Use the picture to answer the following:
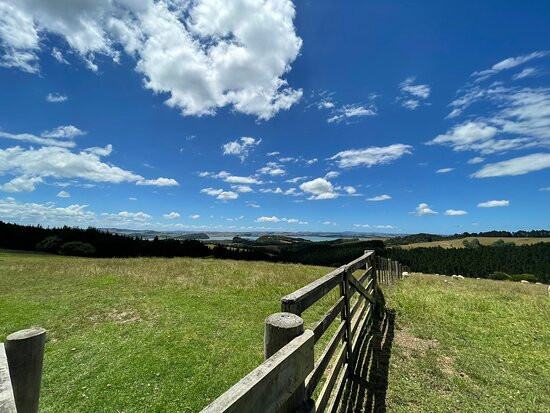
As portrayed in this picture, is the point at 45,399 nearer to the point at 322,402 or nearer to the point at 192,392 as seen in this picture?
the point at 192,392

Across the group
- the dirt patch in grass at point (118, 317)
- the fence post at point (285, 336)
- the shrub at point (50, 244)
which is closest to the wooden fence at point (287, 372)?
the fence post at point (285, 336)

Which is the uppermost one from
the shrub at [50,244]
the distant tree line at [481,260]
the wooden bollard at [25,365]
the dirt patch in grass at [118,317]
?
the shrub at [50,244]

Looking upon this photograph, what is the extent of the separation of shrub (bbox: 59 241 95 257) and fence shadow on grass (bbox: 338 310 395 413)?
5063cm

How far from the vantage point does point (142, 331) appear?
28.1ft

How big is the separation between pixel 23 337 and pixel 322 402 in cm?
355

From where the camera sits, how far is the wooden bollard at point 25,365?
2.15 meters

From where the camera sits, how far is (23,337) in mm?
2199

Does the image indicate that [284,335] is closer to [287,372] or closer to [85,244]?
[287,372]

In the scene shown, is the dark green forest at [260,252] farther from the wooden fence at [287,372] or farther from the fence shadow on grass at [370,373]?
the wooden fence at [287,372]

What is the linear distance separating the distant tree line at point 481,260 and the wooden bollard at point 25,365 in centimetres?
8982

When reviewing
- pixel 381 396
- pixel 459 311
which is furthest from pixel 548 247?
pixel 381 396

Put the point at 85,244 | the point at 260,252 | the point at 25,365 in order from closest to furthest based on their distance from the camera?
the point at 25,365
the point at 85,244
the point at 260,252

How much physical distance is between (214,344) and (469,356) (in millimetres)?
6171

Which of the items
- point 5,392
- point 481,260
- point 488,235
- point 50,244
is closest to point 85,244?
point 50,244
